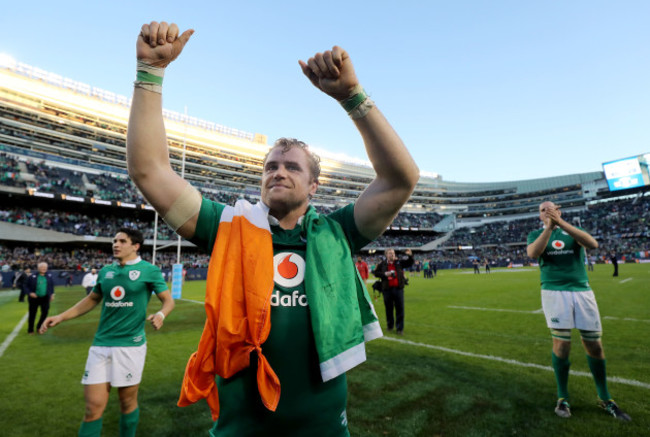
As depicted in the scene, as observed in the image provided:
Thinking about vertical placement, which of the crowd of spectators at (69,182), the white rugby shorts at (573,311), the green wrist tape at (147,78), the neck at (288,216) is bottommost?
the white rugby shorts at (573,311)

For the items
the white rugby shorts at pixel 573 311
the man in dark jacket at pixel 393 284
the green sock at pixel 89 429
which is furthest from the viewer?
the man in dark jacket at pixel 393 284

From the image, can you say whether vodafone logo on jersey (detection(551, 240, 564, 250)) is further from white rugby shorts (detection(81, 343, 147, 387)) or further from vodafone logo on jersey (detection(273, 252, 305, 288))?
white rugby shorts (detection(81, 343, 147, 387))

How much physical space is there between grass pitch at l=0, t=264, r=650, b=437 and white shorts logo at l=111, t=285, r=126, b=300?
1.59m

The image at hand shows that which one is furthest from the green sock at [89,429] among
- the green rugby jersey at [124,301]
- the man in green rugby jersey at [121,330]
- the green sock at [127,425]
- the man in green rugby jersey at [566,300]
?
the man in green rugby jersey at [566,300]

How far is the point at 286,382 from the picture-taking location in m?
1.59

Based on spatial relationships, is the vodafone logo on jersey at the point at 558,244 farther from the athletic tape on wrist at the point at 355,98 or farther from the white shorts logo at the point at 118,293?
the white shorts logo at the point at 118,293

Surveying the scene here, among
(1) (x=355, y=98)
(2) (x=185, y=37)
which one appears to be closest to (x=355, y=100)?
(1) (x=355, y=98)

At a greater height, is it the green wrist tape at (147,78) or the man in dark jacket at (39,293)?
the green wrist tape at (147,78)

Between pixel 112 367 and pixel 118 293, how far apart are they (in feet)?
2.56

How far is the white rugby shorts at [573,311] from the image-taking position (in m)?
4.10

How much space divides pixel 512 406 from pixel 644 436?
120 cm

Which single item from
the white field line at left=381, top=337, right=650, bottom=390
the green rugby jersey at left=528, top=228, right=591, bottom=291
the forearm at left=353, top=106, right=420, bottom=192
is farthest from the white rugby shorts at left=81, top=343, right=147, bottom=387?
the white field line at left=381, top=337, right=650, bottom=390

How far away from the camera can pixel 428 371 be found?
5.46 m

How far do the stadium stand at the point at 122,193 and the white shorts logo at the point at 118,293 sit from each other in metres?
18.4
